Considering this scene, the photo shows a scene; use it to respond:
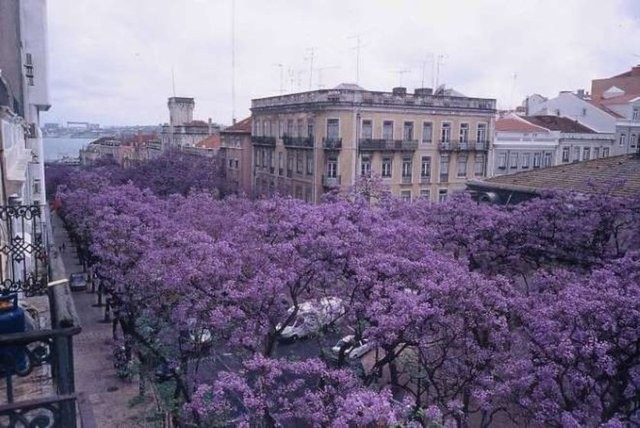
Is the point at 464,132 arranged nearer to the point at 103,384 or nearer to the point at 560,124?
the point at 560,124

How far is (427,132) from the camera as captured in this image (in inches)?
1484

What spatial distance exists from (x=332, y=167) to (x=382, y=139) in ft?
11.8

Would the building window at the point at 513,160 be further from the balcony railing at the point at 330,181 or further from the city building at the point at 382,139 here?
the balcony railing at the point at 330,181

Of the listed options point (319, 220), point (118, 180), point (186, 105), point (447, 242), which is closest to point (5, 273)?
point (319, 220)

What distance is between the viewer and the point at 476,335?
11102 millimetres

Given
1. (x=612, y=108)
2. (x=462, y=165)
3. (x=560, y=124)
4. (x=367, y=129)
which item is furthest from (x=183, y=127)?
(x=612, y=108)

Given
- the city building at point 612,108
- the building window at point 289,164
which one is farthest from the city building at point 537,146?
the building window at point 289,164

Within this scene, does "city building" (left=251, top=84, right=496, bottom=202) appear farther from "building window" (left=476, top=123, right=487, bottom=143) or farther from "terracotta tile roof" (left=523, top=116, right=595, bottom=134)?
"terracotta tile roof" (left=523, top=116, right=595, bottom=134)

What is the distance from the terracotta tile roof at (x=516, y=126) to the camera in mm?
40312

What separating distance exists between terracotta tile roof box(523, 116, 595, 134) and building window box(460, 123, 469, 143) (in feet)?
21.7

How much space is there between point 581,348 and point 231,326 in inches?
252

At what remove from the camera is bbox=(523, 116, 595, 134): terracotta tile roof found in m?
41.6

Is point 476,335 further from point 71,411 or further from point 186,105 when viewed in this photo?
point 186,105

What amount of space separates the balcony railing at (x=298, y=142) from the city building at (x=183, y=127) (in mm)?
22670
